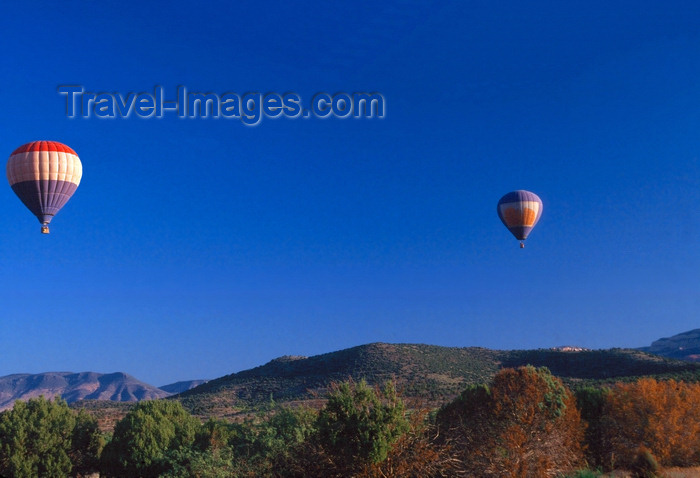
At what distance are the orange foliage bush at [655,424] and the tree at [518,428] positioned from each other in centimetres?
250

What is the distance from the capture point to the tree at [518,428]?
29562mm

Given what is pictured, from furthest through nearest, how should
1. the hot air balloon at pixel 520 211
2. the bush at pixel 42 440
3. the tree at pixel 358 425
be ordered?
the hot air balloon at pixel 520 211 → the bush at pixel 42 440 → the tree at pixel 358 425

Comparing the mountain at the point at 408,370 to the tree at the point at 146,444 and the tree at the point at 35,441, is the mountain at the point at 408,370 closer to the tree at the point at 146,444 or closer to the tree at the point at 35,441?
the tree at the point at 35,441

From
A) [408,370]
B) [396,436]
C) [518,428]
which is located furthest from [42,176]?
[408,370]

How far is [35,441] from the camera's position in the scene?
155 feet

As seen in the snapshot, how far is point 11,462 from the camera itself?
45.5m

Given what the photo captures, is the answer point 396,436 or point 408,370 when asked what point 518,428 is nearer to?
point 396,436

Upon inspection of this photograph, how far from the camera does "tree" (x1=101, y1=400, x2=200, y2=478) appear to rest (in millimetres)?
42719

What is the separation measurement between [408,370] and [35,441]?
69.1m

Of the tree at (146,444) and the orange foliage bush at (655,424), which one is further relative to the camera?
the tree at (146,444)

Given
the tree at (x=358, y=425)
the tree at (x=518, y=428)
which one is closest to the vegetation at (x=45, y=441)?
the tree at (x=518, y=428)

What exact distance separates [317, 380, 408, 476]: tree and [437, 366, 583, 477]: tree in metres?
4.48

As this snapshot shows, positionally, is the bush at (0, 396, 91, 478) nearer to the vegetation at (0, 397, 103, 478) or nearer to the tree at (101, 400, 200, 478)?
the vegetation at (0, 397, 103, 478)

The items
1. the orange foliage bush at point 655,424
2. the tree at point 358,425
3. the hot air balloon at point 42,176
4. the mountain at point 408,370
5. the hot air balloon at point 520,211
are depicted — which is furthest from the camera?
the mountain at point 408,370
